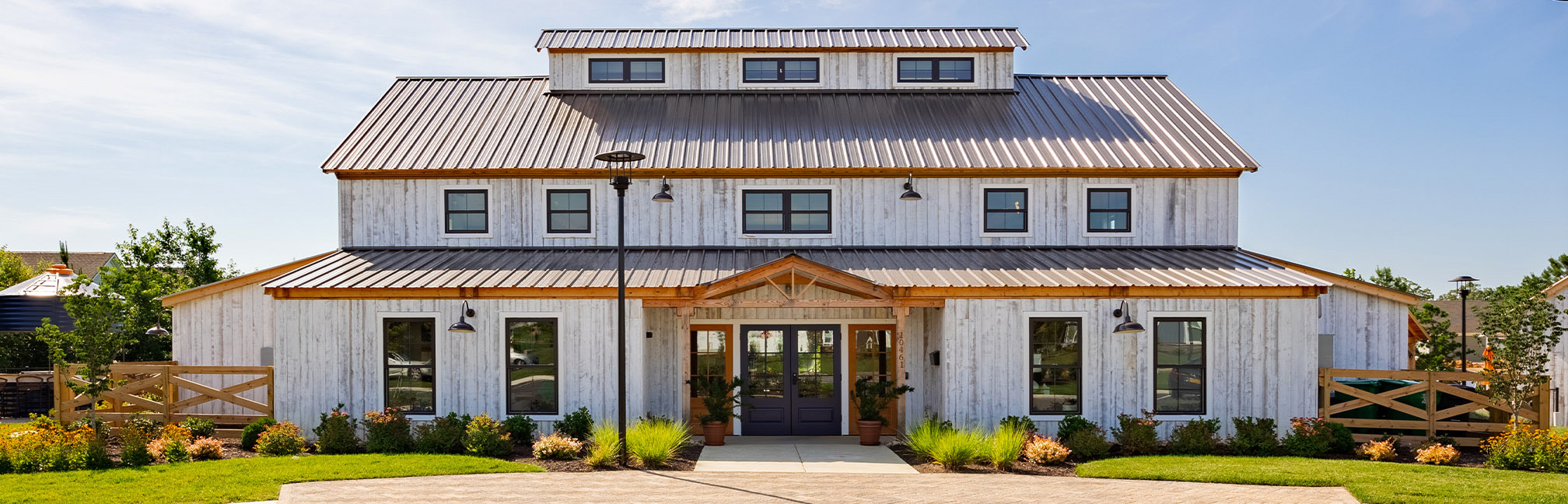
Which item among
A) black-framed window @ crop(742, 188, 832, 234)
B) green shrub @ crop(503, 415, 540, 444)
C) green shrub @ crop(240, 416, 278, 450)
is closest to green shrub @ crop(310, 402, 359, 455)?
green shrub @ crop(240, 416, 278, 450)

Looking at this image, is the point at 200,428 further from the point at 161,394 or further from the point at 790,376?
the point at 790,376

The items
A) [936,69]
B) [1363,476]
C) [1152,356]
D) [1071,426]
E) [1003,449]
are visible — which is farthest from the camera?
[936,69]

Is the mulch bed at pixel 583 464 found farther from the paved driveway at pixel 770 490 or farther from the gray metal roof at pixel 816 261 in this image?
the gray metal roof at pixel 816 261

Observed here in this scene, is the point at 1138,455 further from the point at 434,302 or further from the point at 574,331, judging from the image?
the point at 434,302

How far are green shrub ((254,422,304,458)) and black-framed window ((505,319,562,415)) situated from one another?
3.09m

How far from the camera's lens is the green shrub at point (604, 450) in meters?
→ 12.7

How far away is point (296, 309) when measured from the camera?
48.7 ft

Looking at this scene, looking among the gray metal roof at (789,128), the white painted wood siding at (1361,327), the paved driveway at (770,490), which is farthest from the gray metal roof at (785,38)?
the paved driveway at (770,490)

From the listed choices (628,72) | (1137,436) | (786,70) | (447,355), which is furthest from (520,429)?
(786,70)

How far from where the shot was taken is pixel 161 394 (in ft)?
52.4

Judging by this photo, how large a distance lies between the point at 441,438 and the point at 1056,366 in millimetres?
9428

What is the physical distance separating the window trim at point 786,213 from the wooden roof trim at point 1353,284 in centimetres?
772

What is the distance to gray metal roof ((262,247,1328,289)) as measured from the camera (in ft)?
48.8

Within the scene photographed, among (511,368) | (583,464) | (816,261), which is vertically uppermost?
(816,261)
